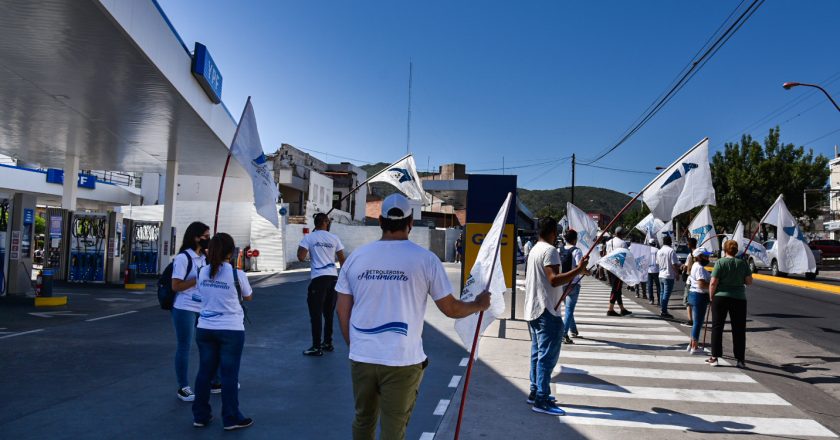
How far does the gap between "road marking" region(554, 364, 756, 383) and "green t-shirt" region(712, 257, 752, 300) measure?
3.51ft

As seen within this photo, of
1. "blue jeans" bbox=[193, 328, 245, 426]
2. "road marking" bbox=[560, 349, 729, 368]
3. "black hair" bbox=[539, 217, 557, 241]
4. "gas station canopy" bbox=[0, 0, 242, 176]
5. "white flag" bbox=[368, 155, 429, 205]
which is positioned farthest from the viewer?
"white flag" bbox=[368, 155, 429, 205]

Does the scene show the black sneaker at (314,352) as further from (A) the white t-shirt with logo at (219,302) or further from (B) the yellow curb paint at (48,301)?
(B) the yellow curb paint at (48,301)

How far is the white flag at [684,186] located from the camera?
7566mm

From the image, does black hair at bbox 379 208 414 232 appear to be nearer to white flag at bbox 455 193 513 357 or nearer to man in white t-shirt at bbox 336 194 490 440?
man in white t-shirt at bbox 336 194 490 440

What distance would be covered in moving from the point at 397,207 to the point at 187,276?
2959 millimetres

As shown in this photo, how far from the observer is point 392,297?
123 inches

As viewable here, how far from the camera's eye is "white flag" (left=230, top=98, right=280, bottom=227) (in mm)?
6672

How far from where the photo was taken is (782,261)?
32.7 ft

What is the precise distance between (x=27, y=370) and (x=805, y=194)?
43.6m

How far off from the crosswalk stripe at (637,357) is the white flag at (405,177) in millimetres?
3632

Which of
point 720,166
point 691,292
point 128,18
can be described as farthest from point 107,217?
point 720,166

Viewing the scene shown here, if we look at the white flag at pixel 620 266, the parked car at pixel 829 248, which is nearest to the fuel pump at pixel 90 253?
the white flag at pixel 620 266

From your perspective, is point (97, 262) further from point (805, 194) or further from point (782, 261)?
point (805, 194)

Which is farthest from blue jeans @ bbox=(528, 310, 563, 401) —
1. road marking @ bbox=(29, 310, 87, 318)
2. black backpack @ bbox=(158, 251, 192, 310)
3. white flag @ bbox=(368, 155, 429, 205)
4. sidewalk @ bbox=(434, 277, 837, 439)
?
road marking @ bbox=(29, 310, 87, 318)
